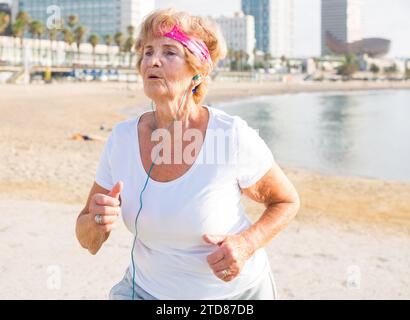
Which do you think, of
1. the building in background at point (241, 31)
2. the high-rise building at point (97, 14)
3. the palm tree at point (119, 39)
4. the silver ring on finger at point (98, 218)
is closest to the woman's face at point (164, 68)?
the silver ring on finger at point (98, 218)

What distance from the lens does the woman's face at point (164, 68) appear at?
1.98 m

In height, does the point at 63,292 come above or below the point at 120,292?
below

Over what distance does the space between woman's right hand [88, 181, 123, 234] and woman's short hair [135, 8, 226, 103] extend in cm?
53

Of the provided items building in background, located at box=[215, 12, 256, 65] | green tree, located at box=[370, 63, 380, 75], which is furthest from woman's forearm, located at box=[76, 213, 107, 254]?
green tree, located at box=[370, 63, 380, 75]

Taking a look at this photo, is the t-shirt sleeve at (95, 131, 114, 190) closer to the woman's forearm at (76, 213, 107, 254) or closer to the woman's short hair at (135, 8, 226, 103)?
the woman's forearm at (76, 213, 107, 254)

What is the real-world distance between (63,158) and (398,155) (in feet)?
48.1

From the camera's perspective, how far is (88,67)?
99.8 m

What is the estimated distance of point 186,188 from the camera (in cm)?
196

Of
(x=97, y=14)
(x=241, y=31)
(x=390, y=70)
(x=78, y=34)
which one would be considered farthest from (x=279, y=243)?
(x=390, y=70)

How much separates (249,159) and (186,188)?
247mm

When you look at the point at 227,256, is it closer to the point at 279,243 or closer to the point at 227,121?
the point at 227,121

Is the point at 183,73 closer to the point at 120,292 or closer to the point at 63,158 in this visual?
the point at 120,292
